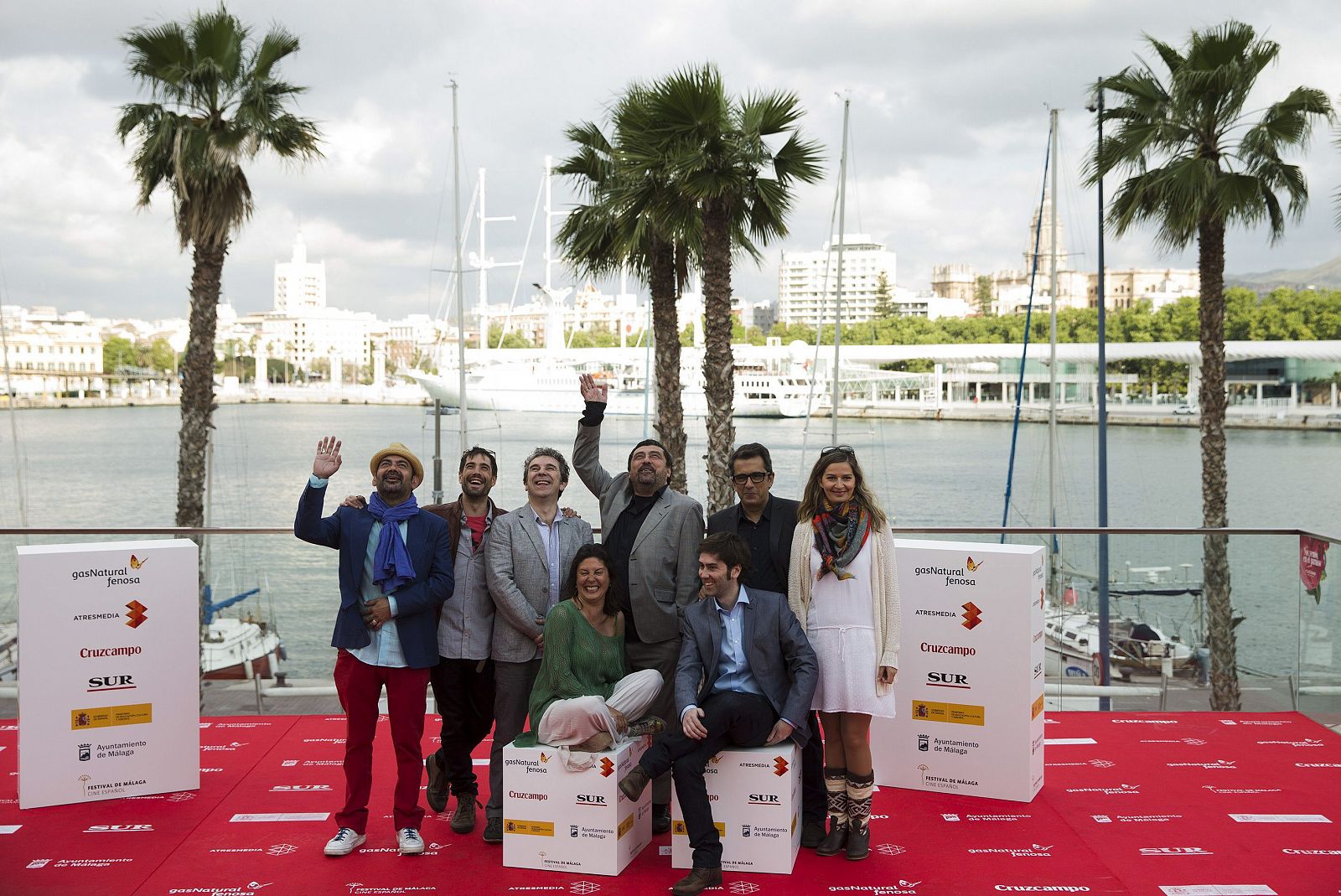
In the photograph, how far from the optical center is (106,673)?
13.7ft

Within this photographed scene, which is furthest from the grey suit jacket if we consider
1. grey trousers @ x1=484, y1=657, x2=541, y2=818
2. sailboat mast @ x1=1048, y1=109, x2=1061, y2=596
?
sailboat mast @ x1=1048, y1=109, x2=1061, y2=596

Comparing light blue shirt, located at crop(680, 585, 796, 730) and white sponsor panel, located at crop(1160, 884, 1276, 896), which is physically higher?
light blue shirt, located at crop(680, 585, 796, 730)

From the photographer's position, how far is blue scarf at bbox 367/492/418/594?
11.6 feet

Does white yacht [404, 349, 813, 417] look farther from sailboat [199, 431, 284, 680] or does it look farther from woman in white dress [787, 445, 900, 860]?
woman in white dress [787, 445, 900, 860]

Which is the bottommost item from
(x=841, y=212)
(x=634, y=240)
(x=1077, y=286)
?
(x=634, y=240)

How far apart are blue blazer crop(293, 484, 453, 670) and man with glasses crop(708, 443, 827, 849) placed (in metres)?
0.99

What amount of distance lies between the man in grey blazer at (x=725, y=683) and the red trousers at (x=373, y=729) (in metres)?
0.78

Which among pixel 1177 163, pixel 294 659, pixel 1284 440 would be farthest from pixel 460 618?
pixel 1284 440

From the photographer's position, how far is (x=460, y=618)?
3771 millimetres

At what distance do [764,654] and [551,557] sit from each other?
851mm

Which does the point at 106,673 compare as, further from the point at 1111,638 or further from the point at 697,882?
the point at 1111,638

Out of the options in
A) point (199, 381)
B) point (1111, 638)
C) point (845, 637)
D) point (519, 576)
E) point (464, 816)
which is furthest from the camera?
point (199, 381)

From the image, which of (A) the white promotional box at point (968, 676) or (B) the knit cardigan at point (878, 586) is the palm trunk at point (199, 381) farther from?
(B) the knit cardigan at point (878, 586)

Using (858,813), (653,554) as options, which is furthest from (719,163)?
(858,813)
